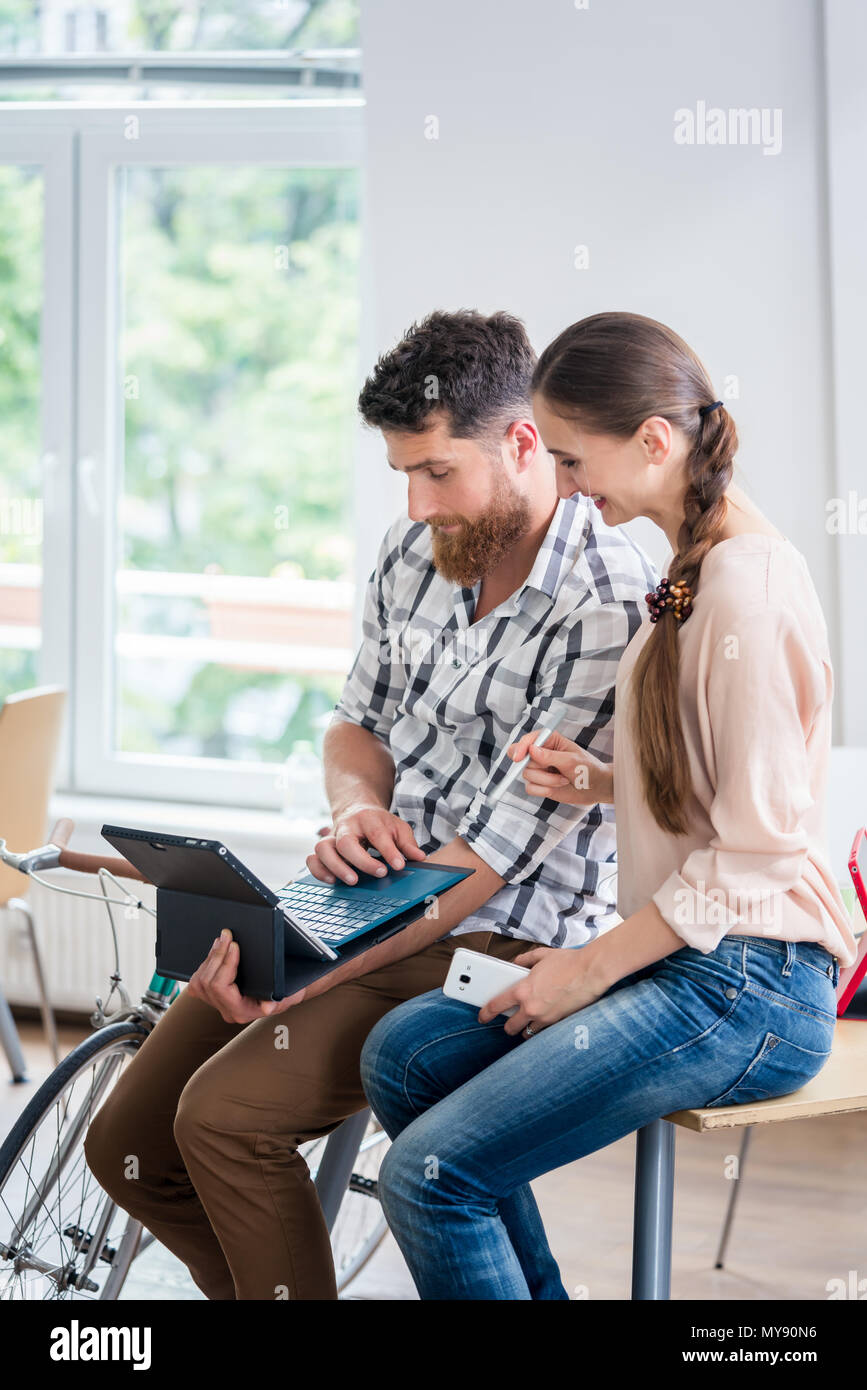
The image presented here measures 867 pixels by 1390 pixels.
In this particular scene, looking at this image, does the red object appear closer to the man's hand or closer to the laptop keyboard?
the laptop keyboard

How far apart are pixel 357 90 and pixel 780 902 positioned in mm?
2484

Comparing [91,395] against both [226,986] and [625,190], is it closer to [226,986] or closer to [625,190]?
[625,190]

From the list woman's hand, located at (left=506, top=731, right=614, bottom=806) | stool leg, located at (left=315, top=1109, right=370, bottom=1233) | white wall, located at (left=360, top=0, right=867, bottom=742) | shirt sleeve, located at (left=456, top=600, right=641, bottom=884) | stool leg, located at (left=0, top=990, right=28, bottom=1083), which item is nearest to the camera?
woman's hand, located at (left=506, top=731, right=614, bottom=806)

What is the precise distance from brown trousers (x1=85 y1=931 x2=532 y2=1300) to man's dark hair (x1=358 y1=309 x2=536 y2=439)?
24.5 inches

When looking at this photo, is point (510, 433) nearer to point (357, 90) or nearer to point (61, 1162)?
point (61, 1162)

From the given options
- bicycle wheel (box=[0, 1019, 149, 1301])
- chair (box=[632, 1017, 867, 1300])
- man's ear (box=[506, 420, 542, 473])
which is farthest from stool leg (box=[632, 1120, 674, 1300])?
man's ear (box=[506, 420, 542, 473])

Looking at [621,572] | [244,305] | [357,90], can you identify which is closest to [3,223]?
[244,305]

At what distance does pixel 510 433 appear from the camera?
1703mm

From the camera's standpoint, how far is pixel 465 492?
1.67 m

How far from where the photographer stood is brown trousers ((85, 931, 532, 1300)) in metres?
1.49

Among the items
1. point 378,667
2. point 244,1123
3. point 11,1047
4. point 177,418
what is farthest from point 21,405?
point 244,1123

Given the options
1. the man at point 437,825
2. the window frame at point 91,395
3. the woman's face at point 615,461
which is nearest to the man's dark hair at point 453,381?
the man at point 437,825

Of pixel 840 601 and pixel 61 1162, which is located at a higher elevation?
pixel 840 601

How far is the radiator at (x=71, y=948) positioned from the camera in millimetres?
3174
